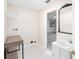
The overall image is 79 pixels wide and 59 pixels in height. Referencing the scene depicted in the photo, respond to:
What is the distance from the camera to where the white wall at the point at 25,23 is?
409 cm

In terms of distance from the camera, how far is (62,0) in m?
2.88

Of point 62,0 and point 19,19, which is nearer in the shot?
point 62,0

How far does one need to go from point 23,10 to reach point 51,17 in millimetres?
1556

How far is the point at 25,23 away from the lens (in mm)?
4590

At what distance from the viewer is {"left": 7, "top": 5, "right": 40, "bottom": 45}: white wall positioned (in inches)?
161
